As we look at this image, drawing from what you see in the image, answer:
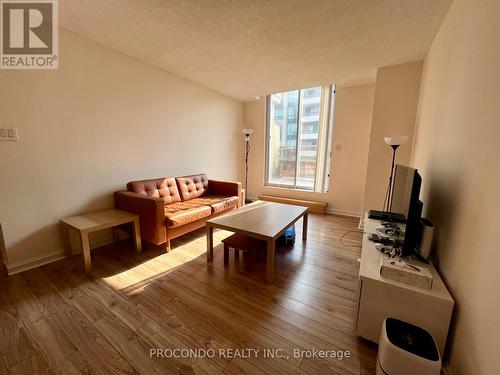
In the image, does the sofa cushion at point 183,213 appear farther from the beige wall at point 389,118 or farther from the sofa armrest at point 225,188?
the beige wall at point 389,118

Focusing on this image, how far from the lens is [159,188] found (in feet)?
9.57

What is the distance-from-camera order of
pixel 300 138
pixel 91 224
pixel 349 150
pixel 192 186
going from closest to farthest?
1. pixel 91 224
2. pixel 192 186
3. pixel 349 150
4. pixel 300 138

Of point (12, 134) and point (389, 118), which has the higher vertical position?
point (389, 118)

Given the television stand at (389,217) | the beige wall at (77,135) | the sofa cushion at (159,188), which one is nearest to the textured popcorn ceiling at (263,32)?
the beige wall at (77,135)

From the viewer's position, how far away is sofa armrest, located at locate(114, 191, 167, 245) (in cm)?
227

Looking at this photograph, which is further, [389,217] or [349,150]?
[349,150]

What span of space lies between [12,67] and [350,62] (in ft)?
12.0

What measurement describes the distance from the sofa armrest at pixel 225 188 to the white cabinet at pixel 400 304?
247cm

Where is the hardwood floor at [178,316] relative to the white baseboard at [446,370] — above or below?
below

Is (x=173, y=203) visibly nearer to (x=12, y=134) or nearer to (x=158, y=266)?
(x=158, y=266)

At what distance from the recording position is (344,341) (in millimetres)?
1330

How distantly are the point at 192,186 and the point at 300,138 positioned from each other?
8.34 feet

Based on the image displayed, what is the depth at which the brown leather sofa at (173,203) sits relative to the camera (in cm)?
232

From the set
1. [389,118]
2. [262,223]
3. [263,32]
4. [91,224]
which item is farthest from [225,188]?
[389,118]
